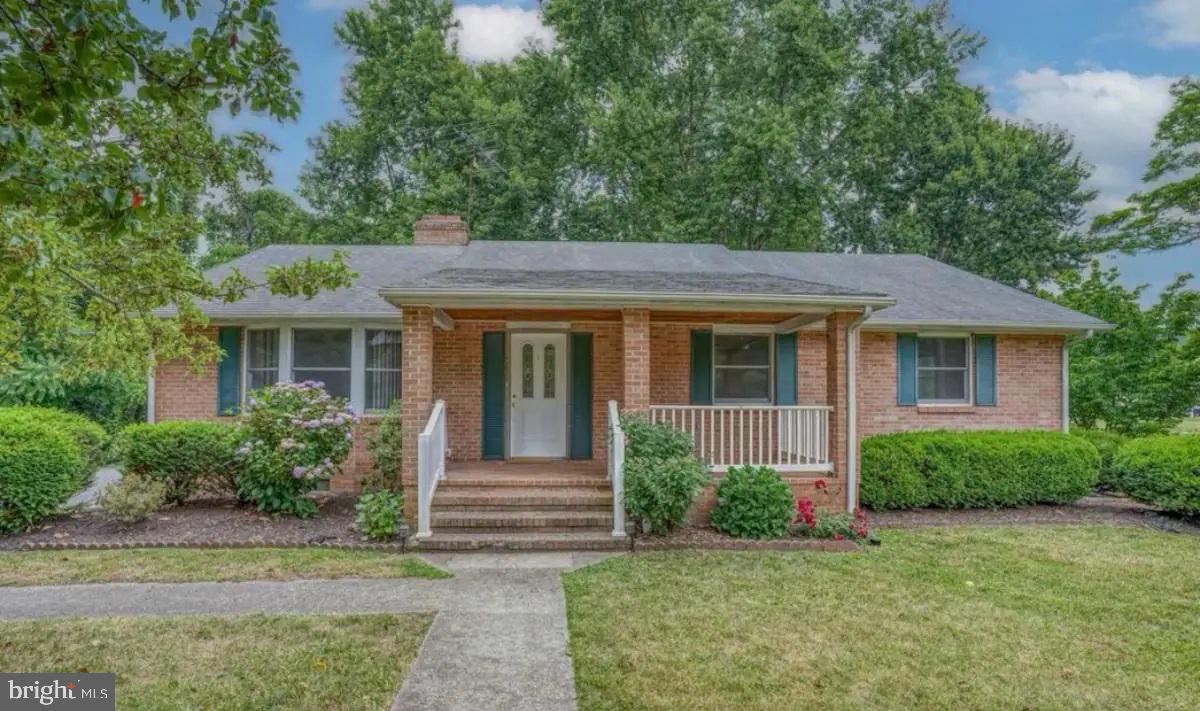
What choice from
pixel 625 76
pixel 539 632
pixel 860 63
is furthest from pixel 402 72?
pixel 539 632

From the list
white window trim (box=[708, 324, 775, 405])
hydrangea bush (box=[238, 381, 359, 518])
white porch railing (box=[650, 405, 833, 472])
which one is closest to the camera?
white porch railing (box=[650, 405, 833, 472])

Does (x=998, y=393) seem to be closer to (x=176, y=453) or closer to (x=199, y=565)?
(x=199, y=565)

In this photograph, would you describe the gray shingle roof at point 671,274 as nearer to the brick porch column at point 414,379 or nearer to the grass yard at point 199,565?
the brick porch column at point 414,379

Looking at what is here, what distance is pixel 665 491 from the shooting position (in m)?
6.70

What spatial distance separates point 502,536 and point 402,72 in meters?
18.9

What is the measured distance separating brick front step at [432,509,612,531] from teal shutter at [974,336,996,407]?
7402 mm

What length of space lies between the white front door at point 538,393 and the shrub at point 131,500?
4624mm

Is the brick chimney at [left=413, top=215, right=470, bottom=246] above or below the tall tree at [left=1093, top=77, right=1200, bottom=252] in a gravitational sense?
below

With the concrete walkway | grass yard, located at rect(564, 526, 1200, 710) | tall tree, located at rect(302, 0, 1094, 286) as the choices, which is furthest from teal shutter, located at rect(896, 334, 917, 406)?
tall tree, located at rect(302, 0, 1094, 286)

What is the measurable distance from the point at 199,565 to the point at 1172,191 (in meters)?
18.7

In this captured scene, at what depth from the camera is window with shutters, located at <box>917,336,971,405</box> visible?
10.9m

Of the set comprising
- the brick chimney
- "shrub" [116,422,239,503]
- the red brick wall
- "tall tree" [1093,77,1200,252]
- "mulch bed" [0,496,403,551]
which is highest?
"tall tree" [1093,77,1200,252]

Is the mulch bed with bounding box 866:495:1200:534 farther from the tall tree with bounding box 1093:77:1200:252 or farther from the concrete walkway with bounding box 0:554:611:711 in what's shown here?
the tall tree with bounding box 1093:77:1200:252

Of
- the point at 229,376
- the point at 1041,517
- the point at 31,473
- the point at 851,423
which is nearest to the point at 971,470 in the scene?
the point at 1041,517
